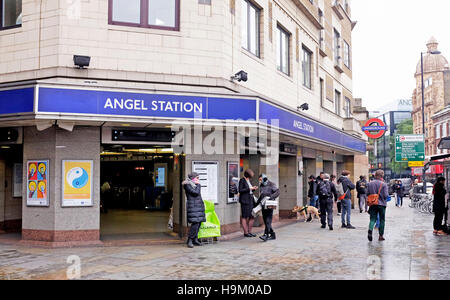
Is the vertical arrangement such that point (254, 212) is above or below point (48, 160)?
below

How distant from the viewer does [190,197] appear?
10.3m

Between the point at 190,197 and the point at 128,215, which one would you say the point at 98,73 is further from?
the point at 128,215

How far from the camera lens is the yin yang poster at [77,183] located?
10383mm

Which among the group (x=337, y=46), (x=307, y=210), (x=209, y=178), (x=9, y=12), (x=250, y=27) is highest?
(x=337, y=46)

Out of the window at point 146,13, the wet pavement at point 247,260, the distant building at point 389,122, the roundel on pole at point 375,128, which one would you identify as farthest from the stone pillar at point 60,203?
the distant building at point 389,122

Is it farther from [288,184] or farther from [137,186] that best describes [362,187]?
[137,186]

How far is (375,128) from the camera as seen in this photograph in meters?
24.3

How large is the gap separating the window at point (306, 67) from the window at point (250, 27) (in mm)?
5018

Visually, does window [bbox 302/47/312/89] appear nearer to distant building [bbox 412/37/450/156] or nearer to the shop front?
the shop front

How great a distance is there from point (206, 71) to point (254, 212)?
3834 mm

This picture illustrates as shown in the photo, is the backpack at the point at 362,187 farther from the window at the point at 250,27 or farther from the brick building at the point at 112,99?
the window at the point at 250,27

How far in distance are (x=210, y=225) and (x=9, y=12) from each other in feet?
24.2

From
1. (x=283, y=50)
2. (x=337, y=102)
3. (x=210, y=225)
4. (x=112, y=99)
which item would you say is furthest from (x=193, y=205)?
(x=337, y=102)
